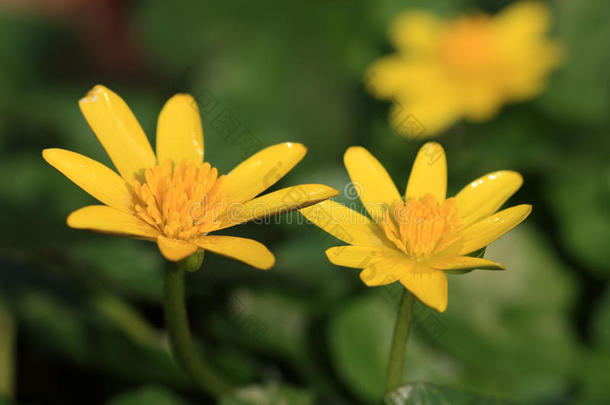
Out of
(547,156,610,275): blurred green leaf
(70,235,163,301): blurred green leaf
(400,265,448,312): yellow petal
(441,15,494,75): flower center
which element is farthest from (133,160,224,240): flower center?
(441,15,494,75): flower center

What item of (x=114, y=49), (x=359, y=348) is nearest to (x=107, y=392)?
(x=359, y=348)

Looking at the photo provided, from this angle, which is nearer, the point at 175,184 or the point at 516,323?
the point at 175,184

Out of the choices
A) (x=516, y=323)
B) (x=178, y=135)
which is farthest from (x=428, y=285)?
(x=516, y=323)

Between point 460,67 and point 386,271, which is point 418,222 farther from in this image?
point 460,67

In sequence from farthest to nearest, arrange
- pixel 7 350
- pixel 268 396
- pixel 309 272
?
pixel 309 272, pixel 7 350, pixel 268 396

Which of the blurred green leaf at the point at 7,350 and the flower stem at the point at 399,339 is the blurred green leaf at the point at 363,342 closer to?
the flower stem at the point at 399,339

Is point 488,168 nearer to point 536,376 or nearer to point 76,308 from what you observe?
point 536,376
